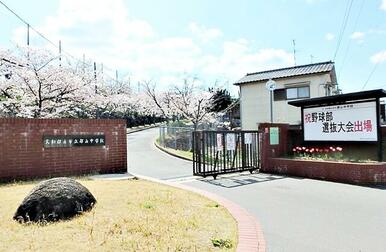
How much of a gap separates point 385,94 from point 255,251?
876 centimetres

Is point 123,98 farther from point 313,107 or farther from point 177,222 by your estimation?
point 177,222

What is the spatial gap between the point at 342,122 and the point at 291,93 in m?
9.72

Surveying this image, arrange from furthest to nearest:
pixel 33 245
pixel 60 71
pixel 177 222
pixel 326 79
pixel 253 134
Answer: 1. pixel 60 71
2. pixel 326 79
3. pixel 253 134
4. pixel 177 222
5. pixel 33 245

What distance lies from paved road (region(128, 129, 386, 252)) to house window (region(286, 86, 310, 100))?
35.4 feet

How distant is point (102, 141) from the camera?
1148 centimetres

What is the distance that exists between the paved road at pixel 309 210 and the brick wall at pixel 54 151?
6.66 feet

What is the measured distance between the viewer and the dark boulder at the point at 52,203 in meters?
5.37

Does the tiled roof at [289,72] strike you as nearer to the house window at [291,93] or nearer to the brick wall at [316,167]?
the house window at [291,93]

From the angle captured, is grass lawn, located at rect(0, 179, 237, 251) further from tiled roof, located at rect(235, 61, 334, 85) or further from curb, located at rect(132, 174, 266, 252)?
tiled roof, located at rect(235, 61, 334, 85)

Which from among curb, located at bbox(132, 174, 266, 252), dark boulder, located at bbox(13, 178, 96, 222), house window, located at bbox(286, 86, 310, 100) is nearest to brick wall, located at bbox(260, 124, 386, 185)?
curb, located at bbox(132, 174, 266, 252)

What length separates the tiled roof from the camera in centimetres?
2027

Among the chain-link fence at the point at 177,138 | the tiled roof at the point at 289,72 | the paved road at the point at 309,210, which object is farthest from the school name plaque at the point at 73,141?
the tiled roof at the point at 289,72

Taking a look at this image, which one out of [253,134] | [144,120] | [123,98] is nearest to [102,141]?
[253,134]

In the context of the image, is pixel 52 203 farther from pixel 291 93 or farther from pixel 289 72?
pixel 289 72
